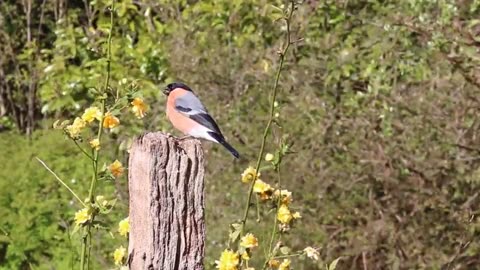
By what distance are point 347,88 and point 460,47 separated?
89 centimetres

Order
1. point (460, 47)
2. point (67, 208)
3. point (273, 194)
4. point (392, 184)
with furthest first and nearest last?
point (67, 208), point (392, 184), point (460, 47), point (273, 194)

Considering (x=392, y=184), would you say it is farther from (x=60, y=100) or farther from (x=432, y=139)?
(x=60, y=100)

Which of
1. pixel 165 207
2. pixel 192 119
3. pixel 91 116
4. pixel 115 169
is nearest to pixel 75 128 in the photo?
pixel 91 116

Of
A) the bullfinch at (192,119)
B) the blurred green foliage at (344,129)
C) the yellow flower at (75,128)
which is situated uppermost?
the yellow flower at (75,128)

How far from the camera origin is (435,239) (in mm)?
5000

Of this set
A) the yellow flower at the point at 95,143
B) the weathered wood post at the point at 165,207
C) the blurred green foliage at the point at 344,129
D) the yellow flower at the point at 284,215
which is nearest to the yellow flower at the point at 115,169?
the yellow flower at the point at 95,143

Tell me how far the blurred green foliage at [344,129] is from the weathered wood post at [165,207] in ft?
5.54

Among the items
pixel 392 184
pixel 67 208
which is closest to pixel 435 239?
pixel 392 184

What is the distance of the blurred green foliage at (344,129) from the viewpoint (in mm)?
4867

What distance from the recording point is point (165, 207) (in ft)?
7.76

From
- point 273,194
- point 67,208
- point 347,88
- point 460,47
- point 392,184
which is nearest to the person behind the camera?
point 273,194

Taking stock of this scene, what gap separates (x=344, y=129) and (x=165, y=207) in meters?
2.96

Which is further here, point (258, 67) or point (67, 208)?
point (67, 208)

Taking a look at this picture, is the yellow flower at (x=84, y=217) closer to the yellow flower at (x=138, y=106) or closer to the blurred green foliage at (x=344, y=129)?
the yellow flower at (x=138, y=106)
